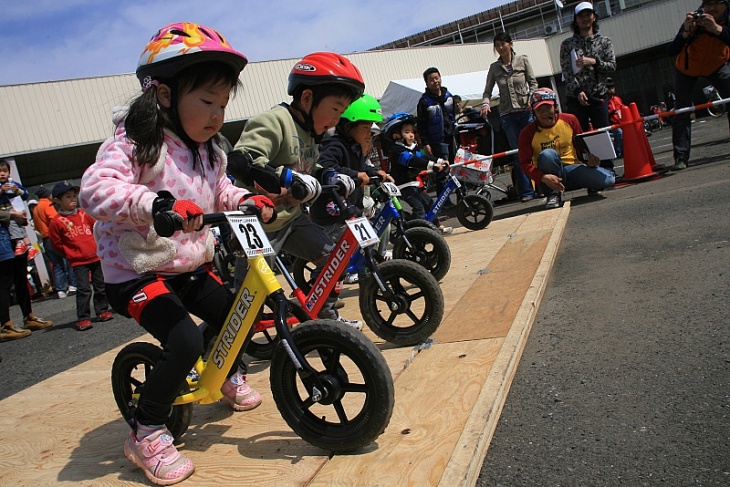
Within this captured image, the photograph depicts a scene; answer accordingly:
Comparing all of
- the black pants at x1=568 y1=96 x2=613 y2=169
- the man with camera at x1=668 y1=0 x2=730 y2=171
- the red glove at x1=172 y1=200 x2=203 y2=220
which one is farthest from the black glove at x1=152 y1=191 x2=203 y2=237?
the man with camera at x1=668 y1=0 x2=730 y2=171

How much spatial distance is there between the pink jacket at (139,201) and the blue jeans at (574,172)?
19.5ft

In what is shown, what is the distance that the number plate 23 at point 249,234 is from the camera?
2.44m

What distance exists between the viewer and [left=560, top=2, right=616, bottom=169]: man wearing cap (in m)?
8.54

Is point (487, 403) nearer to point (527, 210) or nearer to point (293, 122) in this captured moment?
point (293, 122)

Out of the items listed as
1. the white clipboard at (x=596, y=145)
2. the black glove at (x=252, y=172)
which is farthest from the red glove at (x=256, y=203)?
the white clipboard at (x=596, y=145)

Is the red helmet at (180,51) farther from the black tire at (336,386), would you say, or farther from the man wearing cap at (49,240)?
the man wearing cap at (49,240)

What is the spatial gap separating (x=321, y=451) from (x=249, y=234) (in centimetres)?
91

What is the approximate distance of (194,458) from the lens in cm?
267

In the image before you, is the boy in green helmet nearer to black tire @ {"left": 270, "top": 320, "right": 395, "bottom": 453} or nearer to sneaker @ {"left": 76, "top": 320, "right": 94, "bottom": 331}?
black tire @ {"left": 270, "top": 320, "right": 395, "bottom": 453}

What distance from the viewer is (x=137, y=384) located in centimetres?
290

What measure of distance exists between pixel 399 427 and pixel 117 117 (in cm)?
175

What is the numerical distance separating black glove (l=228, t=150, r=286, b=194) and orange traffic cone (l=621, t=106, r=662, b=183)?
6837 millimetres

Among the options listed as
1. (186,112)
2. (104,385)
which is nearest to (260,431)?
(186,112)

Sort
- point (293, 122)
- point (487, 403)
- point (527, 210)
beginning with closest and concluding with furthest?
point (487, 403) < point (293, 122) < point (527, 210)
